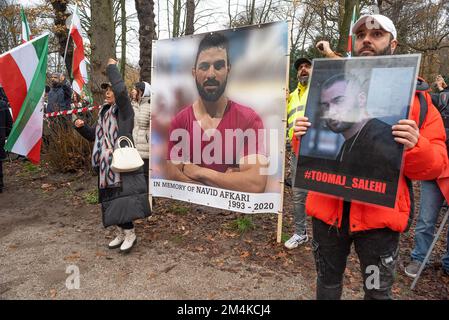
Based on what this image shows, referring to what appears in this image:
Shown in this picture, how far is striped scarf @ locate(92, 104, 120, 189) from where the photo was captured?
12.9 ft

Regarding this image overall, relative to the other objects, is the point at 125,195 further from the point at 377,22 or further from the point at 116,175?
the point at 377,22

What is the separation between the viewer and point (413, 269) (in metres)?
3.61

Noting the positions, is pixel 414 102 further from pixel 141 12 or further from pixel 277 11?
pixel 277 11

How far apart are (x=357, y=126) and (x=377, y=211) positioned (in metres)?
0.50

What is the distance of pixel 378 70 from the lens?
190 cm

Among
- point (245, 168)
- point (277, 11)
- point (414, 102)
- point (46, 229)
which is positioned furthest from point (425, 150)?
point (277, 11)

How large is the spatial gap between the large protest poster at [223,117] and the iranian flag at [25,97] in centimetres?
189

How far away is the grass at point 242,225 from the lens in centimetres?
474

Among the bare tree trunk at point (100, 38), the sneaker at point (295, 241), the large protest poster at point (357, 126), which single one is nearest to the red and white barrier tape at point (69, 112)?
the bare tree trunk at point (100, 38)

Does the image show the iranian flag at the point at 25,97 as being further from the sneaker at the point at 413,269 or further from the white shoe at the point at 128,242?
the sneaker at the point at 413,269

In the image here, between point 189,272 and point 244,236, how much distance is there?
3.59 ft

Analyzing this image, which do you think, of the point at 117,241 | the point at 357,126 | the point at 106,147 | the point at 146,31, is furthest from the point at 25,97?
the point at 357,126

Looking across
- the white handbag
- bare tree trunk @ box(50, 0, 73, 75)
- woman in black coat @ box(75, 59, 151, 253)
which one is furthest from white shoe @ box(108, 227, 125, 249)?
bare tree trunk @ box(50, 0, 73, 75)

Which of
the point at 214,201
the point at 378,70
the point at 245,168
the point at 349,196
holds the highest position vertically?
the point at 378,70
